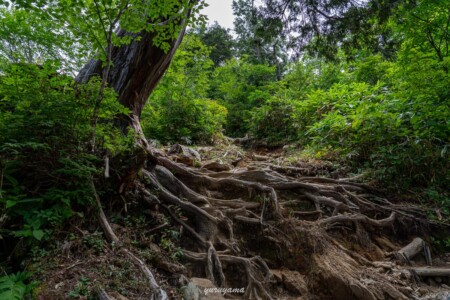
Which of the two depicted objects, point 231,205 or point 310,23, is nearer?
point 231,205

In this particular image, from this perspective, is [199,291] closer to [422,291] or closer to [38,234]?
[38,234]

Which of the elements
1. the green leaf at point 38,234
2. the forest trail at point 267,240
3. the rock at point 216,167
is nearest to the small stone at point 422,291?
the forest trail at point 267,240

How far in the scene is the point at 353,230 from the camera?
3984mm

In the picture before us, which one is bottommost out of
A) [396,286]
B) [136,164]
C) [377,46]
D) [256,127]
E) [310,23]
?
[396,286]

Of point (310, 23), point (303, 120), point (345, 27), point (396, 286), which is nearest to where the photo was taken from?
point (396, 286)

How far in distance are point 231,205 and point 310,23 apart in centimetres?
433

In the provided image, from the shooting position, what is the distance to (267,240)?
11.8 ft

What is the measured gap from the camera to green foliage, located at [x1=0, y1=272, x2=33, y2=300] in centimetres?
168

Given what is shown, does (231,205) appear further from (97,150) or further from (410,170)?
(410,170)

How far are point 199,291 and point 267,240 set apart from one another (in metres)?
1.42

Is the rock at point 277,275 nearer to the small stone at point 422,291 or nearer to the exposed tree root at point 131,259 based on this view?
the exposed tree root at point 131,259

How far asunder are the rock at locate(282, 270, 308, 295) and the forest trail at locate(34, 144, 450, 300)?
12 mm

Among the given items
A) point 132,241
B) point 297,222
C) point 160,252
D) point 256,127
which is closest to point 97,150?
point 132,241

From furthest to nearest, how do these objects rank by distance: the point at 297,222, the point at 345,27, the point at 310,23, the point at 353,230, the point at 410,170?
the point at 310,23 → the point at 345,27 → the point at 410,170 → the point at 353,230 → the point at 297,222
